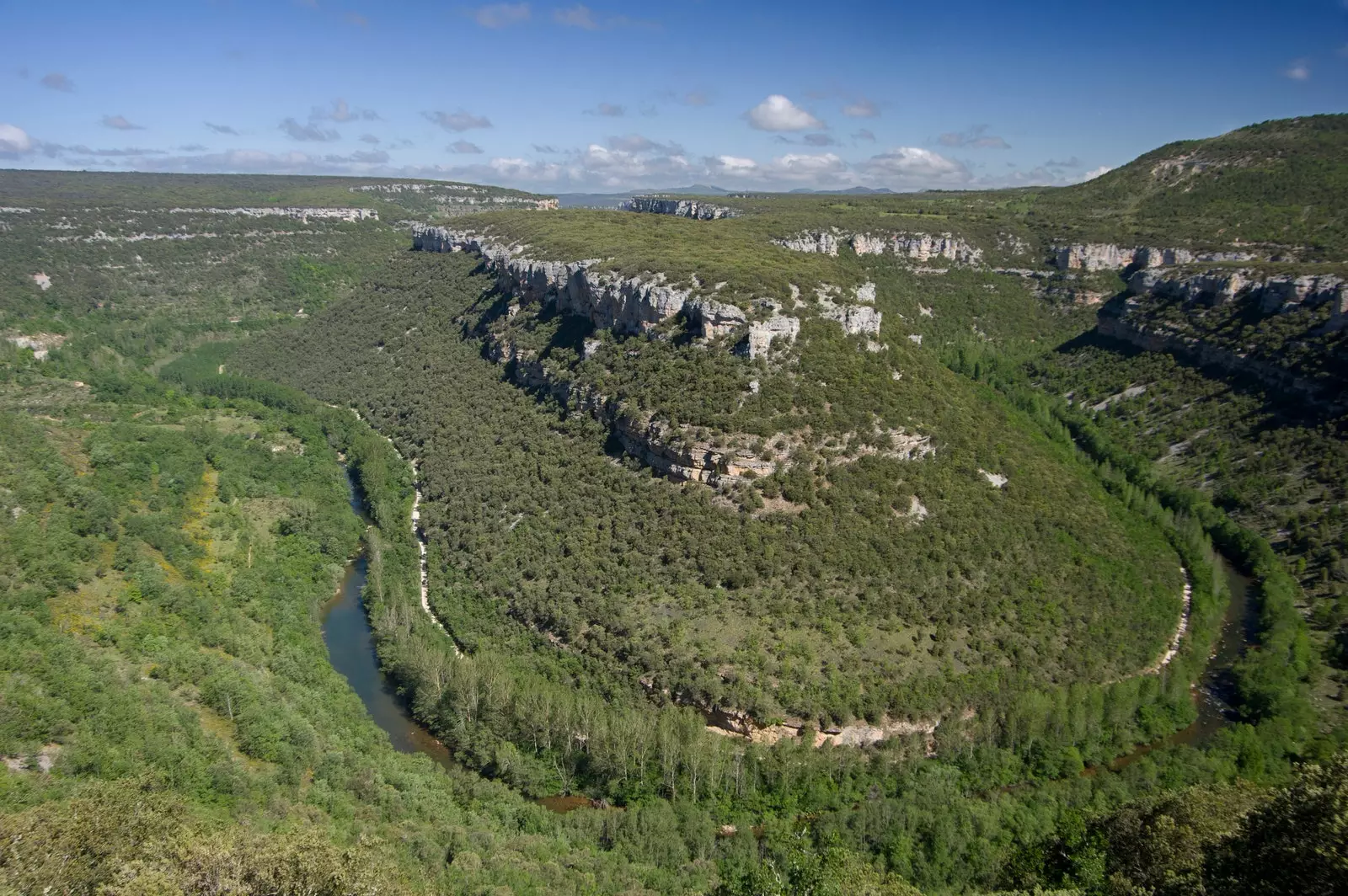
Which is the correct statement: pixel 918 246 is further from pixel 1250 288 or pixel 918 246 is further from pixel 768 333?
pixel 768 333

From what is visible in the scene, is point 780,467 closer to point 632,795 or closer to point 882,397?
point 882,397

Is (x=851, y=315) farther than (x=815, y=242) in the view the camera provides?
No

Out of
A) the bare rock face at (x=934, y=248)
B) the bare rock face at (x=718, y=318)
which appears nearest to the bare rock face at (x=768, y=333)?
the bare rock face at (x=718, y=318)

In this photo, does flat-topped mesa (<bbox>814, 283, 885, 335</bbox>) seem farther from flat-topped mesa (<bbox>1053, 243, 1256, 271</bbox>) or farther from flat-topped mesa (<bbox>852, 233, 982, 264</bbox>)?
flat-topped mesa (<bbox>1053, 243, 1256, 271</bbox>)

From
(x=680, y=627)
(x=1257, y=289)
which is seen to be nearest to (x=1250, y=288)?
(x=1257, y=289)

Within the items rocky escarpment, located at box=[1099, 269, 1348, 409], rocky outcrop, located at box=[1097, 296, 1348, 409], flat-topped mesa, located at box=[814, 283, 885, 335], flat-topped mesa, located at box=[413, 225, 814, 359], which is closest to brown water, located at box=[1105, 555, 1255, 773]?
rocky outcrop, located at box=[1097, 296, 1348, 409]

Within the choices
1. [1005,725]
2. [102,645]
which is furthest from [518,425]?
[1005,725]
